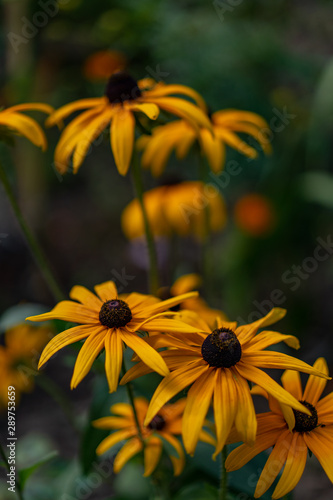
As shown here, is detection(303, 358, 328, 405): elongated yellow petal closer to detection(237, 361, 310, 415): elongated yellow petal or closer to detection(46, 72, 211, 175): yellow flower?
detection(237, 361, 310, 415): elongated yellow petal

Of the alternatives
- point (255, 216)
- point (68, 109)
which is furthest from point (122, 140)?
point (255, 216)

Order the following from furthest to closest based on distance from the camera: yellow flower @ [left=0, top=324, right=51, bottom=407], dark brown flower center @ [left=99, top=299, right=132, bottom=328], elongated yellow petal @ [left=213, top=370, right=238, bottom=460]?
yellow flower @ [left=0, top=324, right=51, bottom=407] < dark brown flower center @ [left=99, top=299, right=132, bottom=328] < elongated yellow petal @ [left=213, top=370, right=238, bottom=460]

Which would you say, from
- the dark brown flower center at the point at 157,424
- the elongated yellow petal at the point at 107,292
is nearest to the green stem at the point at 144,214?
the elongated yellow petal at the point at 107,292

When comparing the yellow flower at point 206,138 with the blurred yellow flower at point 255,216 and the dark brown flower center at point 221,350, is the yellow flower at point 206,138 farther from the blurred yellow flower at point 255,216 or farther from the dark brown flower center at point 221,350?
the blurred yellow flower at point 255,216

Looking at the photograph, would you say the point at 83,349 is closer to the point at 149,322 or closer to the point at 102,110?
the point at 149,322

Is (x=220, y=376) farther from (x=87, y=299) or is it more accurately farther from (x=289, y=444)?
(x=87, y=299)

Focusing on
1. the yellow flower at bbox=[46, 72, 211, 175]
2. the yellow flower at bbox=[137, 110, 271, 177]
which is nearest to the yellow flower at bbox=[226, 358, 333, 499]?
the yellow flower at bbox=[46, 72, 211, 175]
